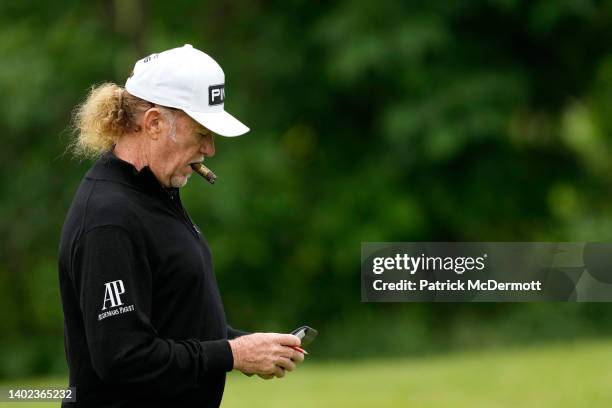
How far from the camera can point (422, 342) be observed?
15203mm

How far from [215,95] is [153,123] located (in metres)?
0.21

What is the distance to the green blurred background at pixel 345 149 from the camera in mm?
14562

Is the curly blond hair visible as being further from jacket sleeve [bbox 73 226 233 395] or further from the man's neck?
jacket sleeve [bbox 73 226 233 395]

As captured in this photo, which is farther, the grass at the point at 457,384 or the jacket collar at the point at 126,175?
the grass at the point at 457,384

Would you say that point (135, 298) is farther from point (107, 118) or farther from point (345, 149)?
point (345, 149)

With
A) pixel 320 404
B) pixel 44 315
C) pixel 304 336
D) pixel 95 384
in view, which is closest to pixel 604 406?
pixel 320 404

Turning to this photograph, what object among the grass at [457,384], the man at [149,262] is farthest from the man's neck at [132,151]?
the grass at [457,384]

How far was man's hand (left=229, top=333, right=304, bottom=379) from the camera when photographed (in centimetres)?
326

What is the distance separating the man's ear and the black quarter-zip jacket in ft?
0.40

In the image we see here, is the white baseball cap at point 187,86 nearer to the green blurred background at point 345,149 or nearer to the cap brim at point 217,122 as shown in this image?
the cap brim at point 217,122

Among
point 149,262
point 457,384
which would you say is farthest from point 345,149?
point 149,262

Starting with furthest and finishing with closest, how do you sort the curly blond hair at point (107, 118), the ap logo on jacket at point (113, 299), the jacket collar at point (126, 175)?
1. the curly blond hair at point (107, 118)
2. the jacket collar at point (126, 175)
3. the ap logo on jacket at point (113, 299)

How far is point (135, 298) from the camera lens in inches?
120

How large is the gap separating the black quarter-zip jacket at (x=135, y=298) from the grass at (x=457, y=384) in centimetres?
515
